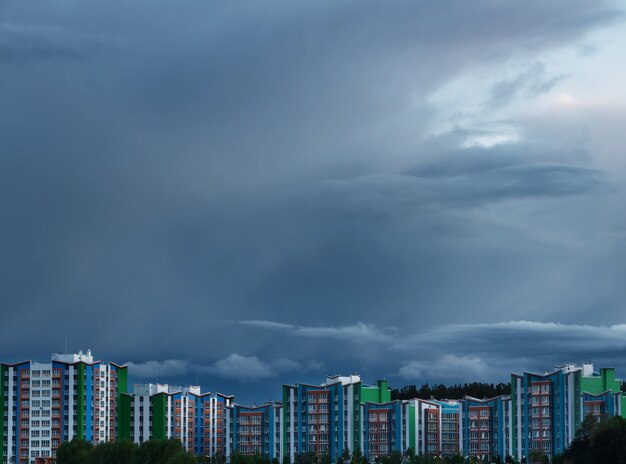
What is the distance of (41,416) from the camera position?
86.3 metres

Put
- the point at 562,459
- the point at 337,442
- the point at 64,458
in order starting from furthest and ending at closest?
the point at 337,442 → the point at 64,458 → the point at 562,459

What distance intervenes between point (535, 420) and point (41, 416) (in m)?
34.2

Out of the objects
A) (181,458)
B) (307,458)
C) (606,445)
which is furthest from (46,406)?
(606,445)

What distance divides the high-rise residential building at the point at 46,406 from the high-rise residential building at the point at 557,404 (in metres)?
29.5

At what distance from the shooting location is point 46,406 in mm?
86438

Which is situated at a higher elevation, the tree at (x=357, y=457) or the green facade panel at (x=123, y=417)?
the green facade panel at (x=123, y=417)

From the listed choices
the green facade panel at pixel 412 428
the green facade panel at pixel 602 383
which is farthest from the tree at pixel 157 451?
the green facade panel at pixel 602 383

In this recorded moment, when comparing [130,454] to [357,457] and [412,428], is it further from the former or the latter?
[412,428]

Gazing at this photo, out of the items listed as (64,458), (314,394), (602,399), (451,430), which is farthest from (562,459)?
(64,458)

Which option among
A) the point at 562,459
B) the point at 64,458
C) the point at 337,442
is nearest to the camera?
the point at 562,459

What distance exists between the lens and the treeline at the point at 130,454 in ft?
235

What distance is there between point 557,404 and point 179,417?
1074 inches

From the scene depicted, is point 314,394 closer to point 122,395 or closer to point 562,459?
point 122,395

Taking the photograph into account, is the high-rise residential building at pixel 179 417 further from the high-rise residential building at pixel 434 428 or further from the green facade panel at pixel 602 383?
the green facade panel at pixel 602 383
